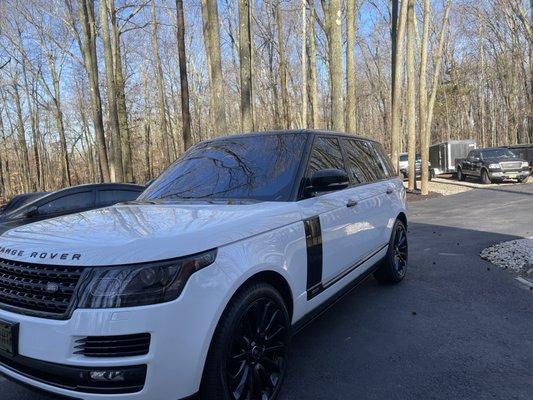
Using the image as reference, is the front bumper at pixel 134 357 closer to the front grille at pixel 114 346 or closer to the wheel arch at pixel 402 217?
the front grille at pixel 114 346

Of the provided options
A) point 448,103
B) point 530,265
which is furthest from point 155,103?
point 530,265

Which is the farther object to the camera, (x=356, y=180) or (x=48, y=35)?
(x=48, y=35)

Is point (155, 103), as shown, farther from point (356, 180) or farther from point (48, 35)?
point (356, 180)

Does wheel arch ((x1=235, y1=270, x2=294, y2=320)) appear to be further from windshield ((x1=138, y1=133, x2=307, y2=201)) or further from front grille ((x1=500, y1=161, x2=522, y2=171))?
front grille ((x1=500, y1=161, x2=522, y2=171))

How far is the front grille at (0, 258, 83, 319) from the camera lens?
2273 mm

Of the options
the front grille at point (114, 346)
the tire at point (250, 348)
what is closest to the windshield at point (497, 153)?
the tire at point (250, 348)

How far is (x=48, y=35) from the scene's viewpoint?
32031 millimetres

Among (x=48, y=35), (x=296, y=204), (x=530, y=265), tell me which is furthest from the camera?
(x=48, y=35)

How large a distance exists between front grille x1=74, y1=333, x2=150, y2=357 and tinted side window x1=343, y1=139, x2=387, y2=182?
3050 mm

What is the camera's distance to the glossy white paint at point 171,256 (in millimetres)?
2193

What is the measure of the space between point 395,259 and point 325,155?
7.61 ft

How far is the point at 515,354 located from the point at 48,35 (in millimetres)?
36097

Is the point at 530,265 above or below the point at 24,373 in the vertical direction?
below

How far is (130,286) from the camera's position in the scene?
2211mm
